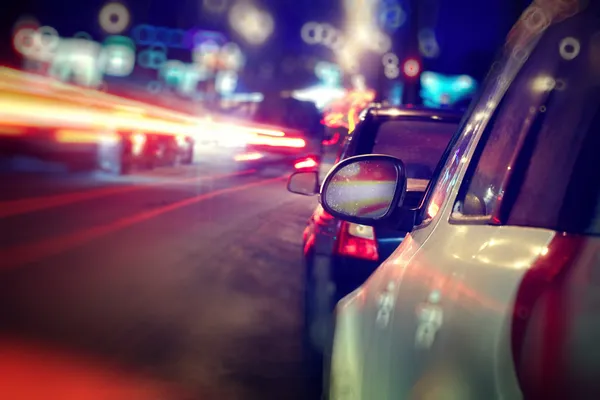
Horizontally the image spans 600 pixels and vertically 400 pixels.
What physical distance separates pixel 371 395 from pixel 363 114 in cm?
342

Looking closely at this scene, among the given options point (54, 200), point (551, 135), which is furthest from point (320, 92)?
point (551, 135)

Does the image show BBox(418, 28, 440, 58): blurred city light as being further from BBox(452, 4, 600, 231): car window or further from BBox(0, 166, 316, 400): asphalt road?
BBox(452, 4, 600, 231): car window

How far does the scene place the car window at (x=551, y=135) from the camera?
1.60m

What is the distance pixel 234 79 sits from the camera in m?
87.5

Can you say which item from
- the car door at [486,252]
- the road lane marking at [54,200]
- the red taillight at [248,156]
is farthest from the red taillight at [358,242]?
the red taillight at [248,156]

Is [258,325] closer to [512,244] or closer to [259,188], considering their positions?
[512,244]

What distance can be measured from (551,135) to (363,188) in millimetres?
1593

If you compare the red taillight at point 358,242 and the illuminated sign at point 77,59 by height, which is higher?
→ the illuminated sign at point 77,59

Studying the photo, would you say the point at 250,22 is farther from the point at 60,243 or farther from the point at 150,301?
the point at 150,301

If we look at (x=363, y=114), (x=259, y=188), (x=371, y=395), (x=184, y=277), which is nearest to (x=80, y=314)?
(x=184, y=277)

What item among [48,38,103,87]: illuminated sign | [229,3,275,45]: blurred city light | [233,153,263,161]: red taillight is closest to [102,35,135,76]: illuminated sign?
[48,38,103,87]: illuminated sign

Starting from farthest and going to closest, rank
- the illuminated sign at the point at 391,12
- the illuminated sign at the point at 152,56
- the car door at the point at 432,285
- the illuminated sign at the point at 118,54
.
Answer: the illuminated sign at the point at 152,56
the illuminated sign at the point at 118,54
the illuminated sign at the point at 391,12
the car door at the point at 432,285

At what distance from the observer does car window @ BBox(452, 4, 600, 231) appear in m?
1.60

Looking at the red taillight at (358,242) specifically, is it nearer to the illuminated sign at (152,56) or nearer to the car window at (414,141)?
the car window at (414,141)
